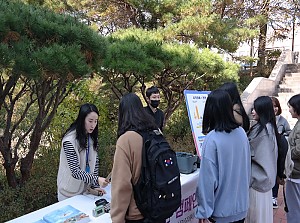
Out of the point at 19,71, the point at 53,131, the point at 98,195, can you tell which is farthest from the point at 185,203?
the point at 53,131

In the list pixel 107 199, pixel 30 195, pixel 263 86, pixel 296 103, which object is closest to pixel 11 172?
pixel 30 195

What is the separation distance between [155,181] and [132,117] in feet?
1.09

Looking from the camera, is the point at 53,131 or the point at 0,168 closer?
the point at 0,168

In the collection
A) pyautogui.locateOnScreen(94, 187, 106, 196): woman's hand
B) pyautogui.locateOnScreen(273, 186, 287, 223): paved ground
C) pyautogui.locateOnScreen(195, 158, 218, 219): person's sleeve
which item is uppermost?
pyautogui.locateOnScreen(195, 158, 218, 219): person's sleeve

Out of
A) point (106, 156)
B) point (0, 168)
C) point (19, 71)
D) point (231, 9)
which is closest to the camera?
point (19, 71)

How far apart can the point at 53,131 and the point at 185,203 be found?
3.28 metres

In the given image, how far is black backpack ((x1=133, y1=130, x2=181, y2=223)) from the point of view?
1.37 meters

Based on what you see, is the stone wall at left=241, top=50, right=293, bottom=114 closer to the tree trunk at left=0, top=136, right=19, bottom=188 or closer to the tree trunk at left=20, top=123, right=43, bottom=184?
the tree trunk at left=20, top=123, right=43, bottom=184

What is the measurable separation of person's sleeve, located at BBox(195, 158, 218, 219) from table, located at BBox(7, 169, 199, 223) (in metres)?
0.58

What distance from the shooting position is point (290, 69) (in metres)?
9.44

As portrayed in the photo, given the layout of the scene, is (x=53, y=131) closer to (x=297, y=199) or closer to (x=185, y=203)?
(x=185, y=203)

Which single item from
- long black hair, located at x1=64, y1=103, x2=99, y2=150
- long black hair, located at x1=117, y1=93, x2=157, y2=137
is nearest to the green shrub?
long black hair, located at x1=64, y1=103, x2=99, y2=150

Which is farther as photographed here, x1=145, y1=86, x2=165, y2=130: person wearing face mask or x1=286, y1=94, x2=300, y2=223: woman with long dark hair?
x1=145, y1=86, x2=165, y2=130: person wearing face mask

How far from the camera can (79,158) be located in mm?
2061
